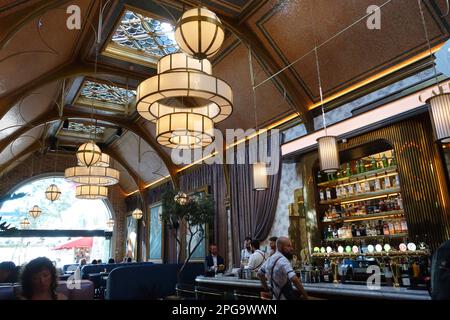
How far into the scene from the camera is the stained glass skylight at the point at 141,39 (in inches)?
247

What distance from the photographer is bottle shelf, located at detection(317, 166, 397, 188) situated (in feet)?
17.0

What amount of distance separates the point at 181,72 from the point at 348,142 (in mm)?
3271

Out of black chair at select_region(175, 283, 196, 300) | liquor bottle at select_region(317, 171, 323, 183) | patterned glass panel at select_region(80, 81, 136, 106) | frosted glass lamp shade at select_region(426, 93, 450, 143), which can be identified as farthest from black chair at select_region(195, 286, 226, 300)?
patterned glass panel at select_region(80, 81, 136, 106)

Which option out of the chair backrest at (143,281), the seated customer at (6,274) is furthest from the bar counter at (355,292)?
the seated customer at (6,274)

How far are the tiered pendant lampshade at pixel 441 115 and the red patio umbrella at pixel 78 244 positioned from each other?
15.8 metres

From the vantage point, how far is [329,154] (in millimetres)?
3971

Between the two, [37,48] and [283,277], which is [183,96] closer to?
[283,277]

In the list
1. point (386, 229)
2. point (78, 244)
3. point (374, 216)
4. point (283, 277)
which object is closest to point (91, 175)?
point (283, 277)

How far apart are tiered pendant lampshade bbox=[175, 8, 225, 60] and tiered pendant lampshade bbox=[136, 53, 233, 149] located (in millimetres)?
415

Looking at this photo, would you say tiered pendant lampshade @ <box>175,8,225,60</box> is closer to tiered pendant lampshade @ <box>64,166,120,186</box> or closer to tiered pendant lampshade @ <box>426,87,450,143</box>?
tiered pendant lampshade @ <box>426,87,450,143</box>

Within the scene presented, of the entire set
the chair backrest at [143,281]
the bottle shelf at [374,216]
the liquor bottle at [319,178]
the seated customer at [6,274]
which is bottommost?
the chair backrest at [143,281]

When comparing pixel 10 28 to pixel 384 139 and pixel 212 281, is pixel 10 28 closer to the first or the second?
pixel 212 281

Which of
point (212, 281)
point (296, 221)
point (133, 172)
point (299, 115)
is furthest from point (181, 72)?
point (133, 172)

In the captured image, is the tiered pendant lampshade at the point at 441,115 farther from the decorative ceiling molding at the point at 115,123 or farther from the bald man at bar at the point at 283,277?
the decorative ceiling molding at the point at 115,123
